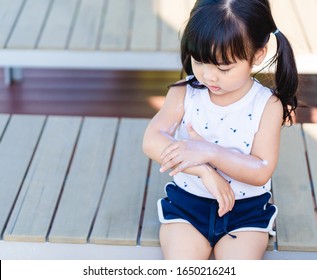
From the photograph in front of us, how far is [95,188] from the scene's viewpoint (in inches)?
98.0

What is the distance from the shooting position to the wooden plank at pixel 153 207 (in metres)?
2.25

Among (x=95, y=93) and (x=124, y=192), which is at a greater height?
(x=124, y=192)

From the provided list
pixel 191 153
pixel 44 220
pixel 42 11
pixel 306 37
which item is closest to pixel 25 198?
pixel 44 220

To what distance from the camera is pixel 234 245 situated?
6.91ft

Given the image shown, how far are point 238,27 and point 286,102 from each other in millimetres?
333

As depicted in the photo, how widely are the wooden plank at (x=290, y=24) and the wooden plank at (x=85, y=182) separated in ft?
2.86

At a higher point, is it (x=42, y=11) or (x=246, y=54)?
(x=246, y=54)

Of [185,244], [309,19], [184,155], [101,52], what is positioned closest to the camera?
[184,155]

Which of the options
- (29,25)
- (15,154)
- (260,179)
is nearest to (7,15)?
(29,25)

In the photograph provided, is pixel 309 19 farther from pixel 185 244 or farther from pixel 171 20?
pixel 185 244

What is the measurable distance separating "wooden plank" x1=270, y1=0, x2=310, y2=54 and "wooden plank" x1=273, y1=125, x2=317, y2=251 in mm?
466

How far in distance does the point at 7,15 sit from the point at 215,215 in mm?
1715

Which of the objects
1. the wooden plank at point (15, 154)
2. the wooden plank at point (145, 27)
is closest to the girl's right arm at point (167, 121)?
the wooden plank at point (15, 154)
